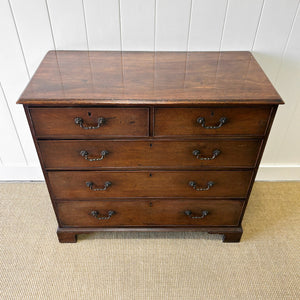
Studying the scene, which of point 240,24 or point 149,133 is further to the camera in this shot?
A: point 240,24

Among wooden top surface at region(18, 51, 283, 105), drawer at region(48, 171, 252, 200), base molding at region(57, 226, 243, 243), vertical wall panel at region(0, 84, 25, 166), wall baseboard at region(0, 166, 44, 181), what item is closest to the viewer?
wooden top surface at region(18, 51, 283, 105)

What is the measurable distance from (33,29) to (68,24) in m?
0.18

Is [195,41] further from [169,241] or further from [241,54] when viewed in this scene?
[169,241]

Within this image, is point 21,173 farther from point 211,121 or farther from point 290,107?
point 290,107

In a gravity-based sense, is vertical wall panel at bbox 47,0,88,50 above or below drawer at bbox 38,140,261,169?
above

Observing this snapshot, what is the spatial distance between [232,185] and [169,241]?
1.68 ft

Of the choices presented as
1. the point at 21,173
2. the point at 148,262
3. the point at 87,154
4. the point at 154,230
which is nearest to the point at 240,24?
the point at 87,154

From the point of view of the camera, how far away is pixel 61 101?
111 cm

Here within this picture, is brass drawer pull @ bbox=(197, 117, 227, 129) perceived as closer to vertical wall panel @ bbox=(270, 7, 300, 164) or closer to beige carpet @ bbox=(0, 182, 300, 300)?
vertical wall panel @ bbox=(270, 7, 300, 164)

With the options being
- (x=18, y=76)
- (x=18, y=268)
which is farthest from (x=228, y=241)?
(x=18, y=76)

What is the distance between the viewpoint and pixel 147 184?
1.41 meters

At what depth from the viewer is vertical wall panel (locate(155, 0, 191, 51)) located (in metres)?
1.39

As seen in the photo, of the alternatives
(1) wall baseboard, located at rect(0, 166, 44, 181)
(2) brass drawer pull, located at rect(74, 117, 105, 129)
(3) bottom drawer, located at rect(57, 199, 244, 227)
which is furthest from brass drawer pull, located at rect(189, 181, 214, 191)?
(1) wall baseboard, located at rect(0, 166, 44, 181)

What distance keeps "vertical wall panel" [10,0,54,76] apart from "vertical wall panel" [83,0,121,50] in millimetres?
200
